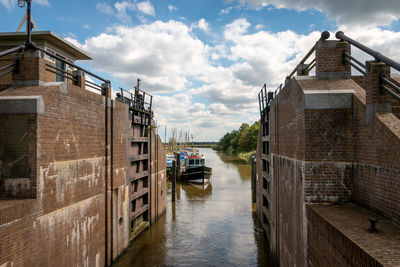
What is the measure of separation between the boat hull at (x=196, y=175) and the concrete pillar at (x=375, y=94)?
26395 millimetres

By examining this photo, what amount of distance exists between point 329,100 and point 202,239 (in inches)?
432

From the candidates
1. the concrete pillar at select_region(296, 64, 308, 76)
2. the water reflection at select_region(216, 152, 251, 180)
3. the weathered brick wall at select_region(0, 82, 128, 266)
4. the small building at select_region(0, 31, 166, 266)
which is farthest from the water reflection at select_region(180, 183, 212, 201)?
the concrete pillar at select_region(296, 64, 308, 76)

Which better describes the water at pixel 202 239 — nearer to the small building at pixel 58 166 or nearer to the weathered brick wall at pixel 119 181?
the weathered brick wall at pixel 119 181

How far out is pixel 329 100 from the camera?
5902 millimetres

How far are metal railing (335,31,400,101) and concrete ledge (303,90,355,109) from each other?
0.69m

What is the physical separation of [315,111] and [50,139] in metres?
6.36

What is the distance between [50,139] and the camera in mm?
6910

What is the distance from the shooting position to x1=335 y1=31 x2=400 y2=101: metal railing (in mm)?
4730

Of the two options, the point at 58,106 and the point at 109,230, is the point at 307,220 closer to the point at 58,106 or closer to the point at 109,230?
the point at 58,106

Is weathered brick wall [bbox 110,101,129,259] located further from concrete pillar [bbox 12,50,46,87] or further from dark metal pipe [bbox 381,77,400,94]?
dark metal pipe [bbox 381,77,400,94]

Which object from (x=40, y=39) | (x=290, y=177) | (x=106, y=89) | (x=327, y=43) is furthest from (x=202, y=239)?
(x=40, y=39)

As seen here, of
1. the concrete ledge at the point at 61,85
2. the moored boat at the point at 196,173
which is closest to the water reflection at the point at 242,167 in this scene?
the moored boat at the point at 196,173

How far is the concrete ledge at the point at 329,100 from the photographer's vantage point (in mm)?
5879

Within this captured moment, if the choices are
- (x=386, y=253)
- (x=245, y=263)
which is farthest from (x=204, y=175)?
(x=386, y=253)
